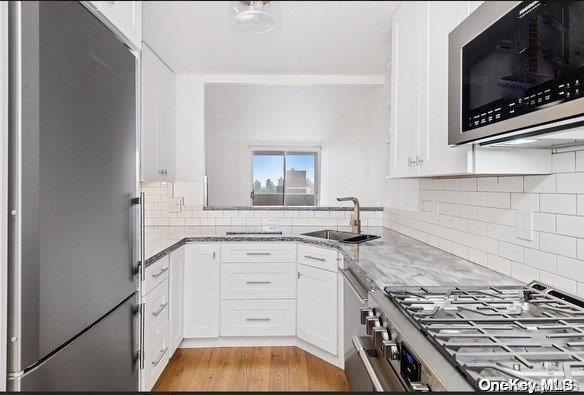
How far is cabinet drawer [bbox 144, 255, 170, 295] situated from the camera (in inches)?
61.9

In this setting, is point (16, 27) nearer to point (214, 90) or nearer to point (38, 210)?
point (38, 210)

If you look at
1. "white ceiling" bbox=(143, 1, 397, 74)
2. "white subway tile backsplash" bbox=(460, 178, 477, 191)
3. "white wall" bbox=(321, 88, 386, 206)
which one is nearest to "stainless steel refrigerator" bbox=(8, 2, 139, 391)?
"white ceiling" bbox=(143, 1, 397, 74)

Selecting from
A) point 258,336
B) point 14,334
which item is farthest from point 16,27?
point 258,336

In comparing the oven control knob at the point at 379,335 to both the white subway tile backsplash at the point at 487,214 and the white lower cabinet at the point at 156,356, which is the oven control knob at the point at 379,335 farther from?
the white lower cabinet at the point at 156,356

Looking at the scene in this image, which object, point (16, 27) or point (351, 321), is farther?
point (351, 321)

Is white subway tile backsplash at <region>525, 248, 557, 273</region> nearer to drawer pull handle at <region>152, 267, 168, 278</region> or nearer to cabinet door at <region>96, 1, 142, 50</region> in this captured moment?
cabinet door at <region>96, 1, 142, 50</region>

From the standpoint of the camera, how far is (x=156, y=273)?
171 centimetres

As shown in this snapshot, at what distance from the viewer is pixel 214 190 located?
13.2 ft

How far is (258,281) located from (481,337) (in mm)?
1726

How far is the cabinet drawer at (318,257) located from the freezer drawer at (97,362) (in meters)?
1.11

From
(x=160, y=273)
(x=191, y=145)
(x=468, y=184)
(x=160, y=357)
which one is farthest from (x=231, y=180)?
(x=468, y=184)

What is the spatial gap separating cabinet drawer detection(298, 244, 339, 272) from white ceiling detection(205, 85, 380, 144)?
76cm

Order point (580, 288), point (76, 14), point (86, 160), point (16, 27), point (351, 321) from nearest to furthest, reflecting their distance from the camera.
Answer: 1. point (16, 27)
2. point (76, 14)
3. point (86, 160)
4. point (580, 288)
5. point (351, 321)

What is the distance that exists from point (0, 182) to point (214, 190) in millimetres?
3429
